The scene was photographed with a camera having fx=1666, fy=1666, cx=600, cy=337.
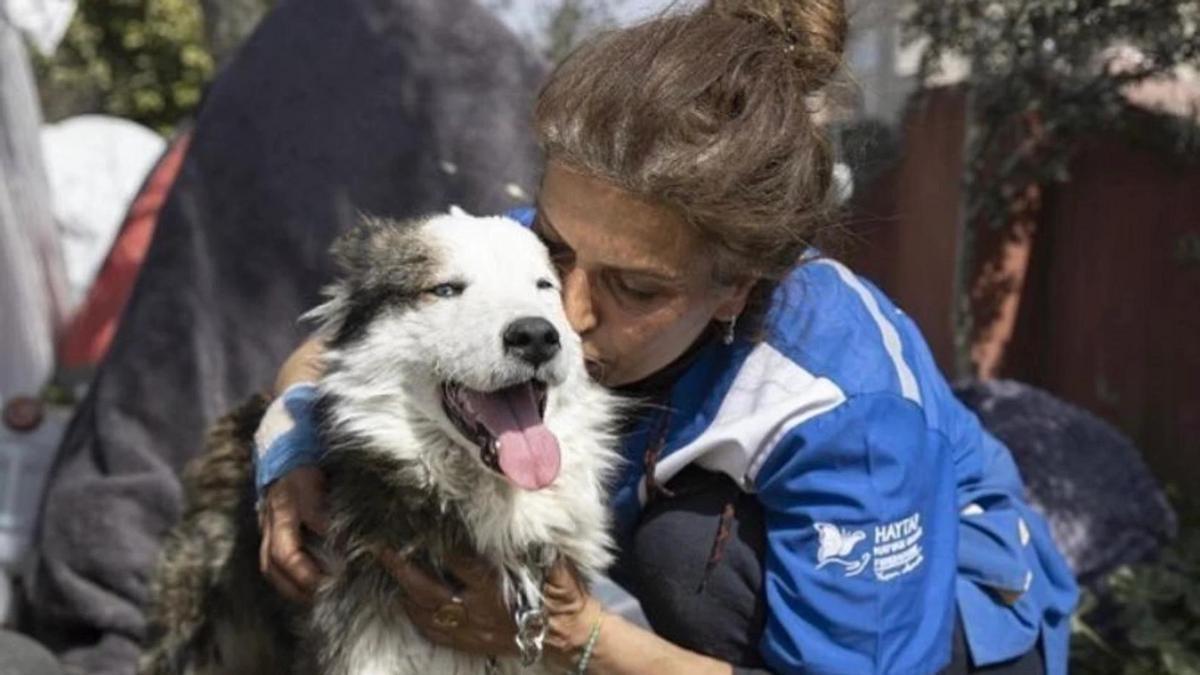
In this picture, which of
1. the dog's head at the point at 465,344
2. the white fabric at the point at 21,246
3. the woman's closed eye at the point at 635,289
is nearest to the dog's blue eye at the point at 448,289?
the dog's head at the point at 465,344

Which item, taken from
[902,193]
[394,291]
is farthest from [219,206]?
[902,193]

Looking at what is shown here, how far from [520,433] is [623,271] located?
0.31 m

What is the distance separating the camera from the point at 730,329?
2830 millimetres

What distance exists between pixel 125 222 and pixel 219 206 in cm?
129

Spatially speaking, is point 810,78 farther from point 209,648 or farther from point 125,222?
point 125,222

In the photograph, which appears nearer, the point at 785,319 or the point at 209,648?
the point at 785,319

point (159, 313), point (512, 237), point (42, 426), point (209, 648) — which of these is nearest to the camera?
point (512, 237)

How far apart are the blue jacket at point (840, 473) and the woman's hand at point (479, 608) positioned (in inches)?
11.8

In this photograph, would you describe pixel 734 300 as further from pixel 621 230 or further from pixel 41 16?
pixel 41 16

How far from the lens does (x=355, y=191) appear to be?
4648 mm

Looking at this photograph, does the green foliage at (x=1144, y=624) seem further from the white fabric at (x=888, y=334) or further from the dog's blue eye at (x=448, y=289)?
the dog's blue eye at (x=448, y=289)

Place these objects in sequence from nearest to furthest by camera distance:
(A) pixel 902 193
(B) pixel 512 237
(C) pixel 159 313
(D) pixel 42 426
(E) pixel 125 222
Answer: (B) pixel 512 237
(C) pixel 159 313
(D) pixel 42 426
(E) pixel 125 222
(A) pixel 902 193

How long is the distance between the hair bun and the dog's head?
56 centimetres

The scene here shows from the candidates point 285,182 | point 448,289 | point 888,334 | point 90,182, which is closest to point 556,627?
point 448,289
